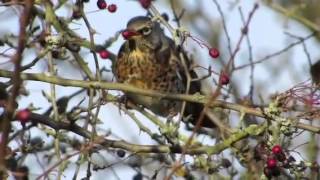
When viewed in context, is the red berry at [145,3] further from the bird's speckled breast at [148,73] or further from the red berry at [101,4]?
the bird's speckled breast at [148,73]

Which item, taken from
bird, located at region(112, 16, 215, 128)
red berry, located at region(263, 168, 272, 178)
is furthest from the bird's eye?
red berry, located at region(263, 168, 272, 178)

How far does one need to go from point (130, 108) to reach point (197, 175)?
1.65 feet

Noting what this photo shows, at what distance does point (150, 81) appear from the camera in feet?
15.4

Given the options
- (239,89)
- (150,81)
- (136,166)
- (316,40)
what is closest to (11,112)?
(136,166)

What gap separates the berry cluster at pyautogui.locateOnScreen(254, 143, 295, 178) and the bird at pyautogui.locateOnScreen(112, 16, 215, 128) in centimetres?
170

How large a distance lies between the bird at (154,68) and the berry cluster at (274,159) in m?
1.70

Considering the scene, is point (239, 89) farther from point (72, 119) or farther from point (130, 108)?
point (72, 119)

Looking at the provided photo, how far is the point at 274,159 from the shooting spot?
2.78 metres

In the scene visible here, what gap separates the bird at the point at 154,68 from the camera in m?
4.59

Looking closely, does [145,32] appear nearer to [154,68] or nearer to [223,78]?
[154,68]

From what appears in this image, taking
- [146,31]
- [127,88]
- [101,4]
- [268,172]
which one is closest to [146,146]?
[127,88]

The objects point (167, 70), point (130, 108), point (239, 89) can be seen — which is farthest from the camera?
point (239, 89)

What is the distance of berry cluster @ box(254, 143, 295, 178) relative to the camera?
2740 mm

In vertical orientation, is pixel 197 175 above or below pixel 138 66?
below
